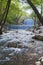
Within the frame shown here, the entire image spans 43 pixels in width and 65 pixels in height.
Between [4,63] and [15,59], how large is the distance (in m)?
0.59

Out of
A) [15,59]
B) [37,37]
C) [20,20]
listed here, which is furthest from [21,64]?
[20,20]

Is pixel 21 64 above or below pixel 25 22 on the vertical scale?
above

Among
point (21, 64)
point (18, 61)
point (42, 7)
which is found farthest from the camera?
point (42, 7)

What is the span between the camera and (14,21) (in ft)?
107

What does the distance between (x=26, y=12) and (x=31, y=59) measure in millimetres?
24293

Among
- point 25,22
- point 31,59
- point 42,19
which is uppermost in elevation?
point 42,19

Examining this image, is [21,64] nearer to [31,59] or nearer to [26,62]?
[26,62]

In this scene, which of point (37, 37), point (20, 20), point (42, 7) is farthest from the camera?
point (20, 20)

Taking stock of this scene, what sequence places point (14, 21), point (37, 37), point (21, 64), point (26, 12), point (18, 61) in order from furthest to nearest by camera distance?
point (14, 21) → point (26, 12) → point (37, 37) → point (18, 61) → point (21, 64)

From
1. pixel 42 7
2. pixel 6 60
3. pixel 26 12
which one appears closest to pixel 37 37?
pixel 6 60

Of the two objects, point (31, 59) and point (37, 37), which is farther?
point (37, 37)

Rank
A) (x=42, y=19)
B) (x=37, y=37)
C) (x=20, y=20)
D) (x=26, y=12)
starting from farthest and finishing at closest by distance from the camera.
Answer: (x=20, y=20), (x=26, y=12), (x=37, y=37), (x=42, y=19)

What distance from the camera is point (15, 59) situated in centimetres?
532

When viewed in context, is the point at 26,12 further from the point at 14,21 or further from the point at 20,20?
the point at 20,20
